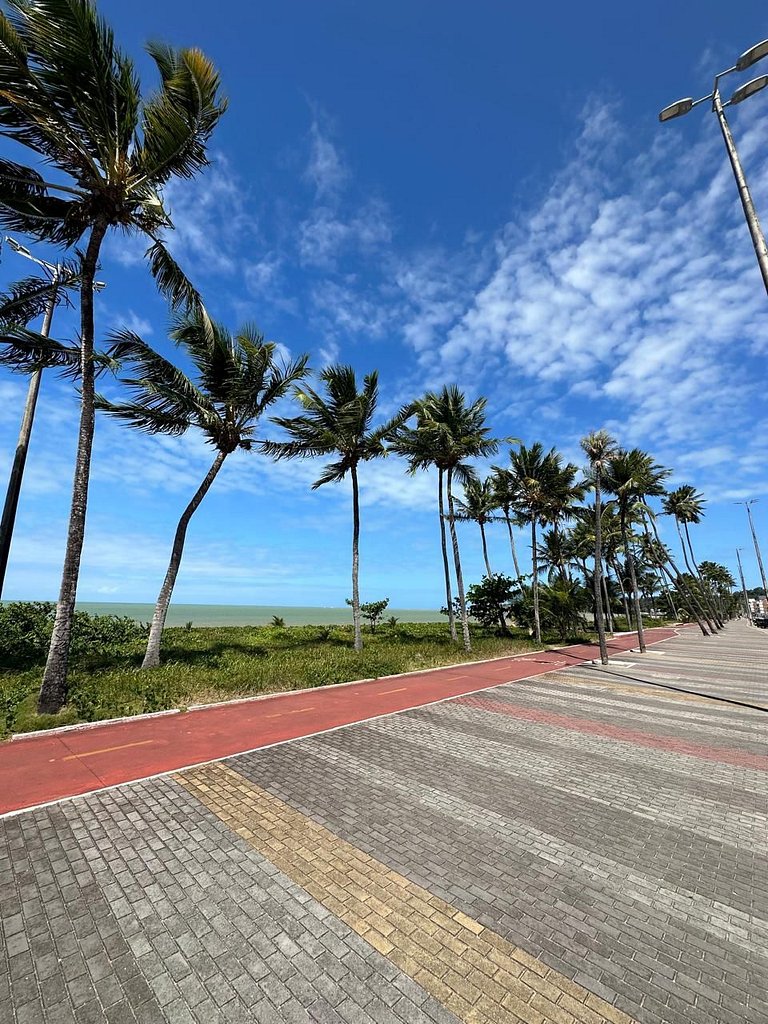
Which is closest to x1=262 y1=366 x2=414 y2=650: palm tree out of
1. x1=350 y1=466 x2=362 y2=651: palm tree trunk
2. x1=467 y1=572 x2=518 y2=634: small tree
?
x1=350 y1=466 x2=362 y2=651: palm tree trunk

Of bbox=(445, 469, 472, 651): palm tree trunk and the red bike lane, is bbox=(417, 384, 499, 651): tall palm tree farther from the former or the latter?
the red bike lane

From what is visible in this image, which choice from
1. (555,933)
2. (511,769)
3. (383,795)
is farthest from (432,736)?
(555,933)

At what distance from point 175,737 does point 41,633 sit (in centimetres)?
1337

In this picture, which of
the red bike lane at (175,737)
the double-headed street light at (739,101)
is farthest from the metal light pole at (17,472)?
the double-headed street light at (739,101)

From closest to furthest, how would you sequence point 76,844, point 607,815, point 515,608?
point 76,844, point 607,815, point 515,608

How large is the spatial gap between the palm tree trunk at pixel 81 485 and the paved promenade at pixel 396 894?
173 inches

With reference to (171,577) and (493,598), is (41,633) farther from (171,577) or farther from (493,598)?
(493,598)

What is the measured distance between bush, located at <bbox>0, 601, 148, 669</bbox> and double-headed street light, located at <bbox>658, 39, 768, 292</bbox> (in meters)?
19.0

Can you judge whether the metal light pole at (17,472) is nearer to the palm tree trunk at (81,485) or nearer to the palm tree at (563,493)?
the palm tree trunk at (81,485)

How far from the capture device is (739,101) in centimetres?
694

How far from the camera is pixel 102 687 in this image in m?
10.2

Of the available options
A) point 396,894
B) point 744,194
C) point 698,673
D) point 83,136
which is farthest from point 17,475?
point 698,673

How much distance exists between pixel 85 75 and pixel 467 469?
788 inches

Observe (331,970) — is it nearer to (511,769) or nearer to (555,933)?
(555,933)
